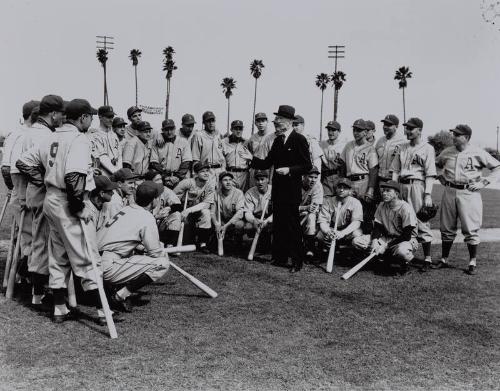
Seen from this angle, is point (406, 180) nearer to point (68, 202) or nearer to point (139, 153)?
point (139, 153)

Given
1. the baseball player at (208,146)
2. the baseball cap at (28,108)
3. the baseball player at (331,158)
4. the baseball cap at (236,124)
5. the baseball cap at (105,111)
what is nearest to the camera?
the baseball cap at (28,108)

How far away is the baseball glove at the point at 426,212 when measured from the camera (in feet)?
26.3

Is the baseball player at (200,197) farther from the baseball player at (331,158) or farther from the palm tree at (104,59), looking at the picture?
the palm tree at (104,59)

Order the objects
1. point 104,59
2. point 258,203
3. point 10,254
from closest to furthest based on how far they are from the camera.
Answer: point 10,254, point 258,203, point 104,59

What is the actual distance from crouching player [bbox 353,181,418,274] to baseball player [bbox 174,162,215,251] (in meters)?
2.55

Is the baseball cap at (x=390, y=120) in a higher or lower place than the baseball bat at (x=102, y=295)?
higher

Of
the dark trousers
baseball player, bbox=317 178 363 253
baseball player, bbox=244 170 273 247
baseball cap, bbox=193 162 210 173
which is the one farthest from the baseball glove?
baseball cap, bbox=193 162 210 173

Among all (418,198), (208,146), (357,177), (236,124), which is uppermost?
(236,124)

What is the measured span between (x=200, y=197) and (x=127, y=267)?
3788 millimetres

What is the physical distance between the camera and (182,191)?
922 centimetres

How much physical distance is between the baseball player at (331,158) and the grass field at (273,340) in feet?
8.69

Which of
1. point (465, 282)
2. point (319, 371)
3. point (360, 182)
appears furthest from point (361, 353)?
point (360, 182)

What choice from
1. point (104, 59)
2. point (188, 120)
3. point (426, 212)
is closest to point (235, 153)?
point (188, 120)

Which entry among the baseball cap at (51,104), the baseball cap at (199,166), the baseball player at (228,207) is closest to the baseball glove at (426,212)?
the baseball player at (228,207)
